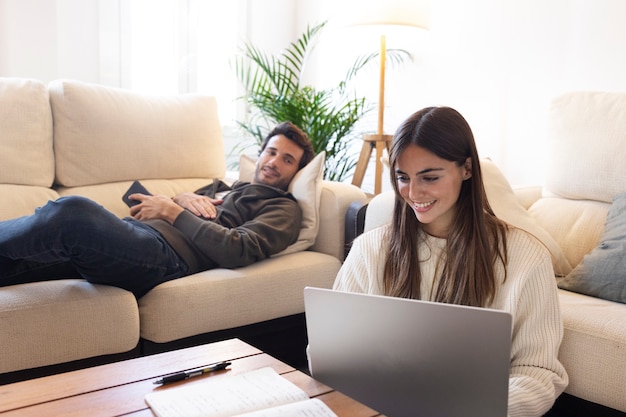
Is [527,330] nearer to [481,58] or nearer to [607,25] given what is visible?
[607,25]

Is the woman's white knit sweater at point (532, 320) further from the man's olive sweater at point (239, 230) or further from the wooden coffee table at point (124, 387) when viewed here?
the man's olive sweater at point (239, 230)

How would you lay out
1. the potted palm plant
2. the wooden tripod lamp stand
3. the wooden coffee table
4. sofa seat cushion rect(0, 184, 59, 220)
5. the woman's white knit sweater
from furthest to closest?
the potted palm plant, the wooden tripod lamp stand, sofa seat cushion rect(0, 184, 59, 220), the woman's white knit sweater, the wooden coffee table

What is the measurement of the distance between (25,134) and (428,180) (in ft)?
5.54

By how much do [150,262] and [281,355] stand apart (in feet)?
1.97

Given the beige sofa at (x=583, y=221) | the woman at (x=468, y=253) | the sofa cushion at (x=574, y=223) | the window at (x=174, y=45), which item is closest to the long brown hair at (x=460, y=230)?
the woman at (x=468, y=253)

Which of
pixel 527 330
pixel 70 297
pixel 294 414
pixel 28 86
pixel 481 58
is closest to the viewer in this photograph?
pixel 294 414

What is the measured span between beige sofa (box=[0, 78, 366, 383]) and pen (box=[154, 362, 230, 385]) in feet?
2.45

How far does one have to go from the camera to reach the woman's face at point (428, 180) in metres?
1.30

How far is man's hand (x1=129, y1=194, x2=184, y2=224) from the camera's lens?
7.33 ft

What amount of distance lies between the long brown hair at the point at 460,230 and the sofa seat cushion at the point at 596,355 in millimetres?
434

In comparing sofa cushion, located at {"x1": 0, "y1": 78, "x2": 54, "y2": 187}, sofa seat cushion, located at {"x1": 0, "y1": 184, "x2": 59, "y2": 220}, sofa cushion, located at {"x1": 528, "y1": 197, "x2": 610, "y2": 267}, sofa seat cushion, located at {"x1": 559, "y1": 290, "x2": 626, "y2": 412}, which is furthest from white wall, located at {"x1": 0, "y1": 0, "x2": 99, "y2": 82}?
sofa seat cushion, located at {"x1": 559, "y1": 290, "x2": 626, "y2": 412}

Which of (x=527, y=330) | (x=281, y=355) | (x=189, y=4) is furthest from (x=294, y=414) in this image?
(x=189, y=4)

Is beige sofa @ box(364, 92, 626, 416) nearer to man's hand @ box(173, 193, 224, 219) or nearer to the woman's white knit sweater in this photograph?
the woman's white knit sweater

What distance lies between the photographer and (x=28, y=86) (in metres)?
2.47
